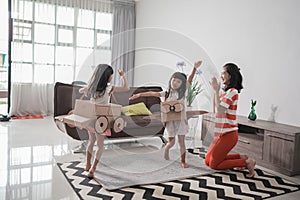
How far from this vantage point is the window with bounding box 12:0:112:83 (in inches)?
211

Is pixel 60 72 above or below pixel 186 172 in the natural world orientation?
above

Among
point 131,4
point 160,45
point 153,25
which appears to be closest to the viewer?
point 160,45

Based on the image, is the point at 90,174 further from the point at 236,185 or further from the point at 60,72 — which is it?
the point at 60,72

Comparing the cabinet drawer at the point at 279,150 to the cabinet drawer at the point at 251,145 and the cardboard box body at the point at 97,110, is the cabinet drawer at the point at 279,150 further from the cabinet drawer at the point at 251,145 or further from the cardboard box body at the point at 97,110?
the cardboard box body at the point at 97,110

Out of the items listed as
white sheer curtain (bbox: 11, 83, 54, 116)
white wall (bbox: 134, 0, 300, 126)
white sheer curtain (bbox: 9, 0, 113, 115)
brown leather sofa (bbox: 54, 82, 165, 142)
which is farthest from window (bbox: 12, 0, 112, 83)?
brown leather sofa (bbox: 54, 82, 165, 142)

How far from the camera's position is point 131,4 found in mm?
6434

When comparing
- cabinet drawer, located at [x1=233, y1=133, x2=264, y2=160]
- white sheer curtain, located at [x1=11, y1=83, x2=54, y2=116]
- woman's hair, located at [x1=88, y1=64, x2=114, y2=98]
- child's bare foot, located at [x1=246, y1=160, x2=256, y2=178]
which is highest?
woman's hair, located at [x1=88, y1=64, x2=114, y2=98]

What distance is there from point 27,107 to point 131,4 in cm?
329

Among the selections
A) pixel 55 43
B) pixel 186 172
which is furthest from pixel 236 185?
pixel 55 43

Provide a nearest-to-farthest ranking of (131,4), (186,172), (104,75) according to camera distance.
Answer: (104,75), (186,172), (131,4)

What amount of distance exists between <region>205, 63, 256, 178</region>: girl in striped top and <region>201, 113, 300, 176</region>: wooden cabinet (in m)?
0.32

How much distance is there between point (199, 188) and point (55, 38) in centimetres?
460

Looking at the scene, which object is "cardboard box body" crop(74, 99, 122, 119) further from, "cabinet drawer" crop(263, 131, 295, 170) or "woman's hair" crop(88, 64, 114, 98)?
"cabinet drawer" crop(263, 131, 295, 170)

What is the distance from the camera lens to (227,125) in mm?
2719
